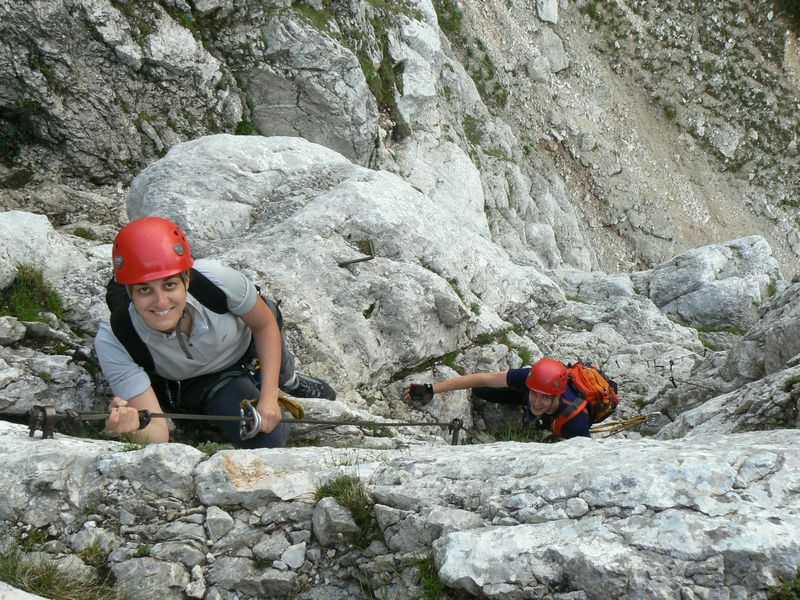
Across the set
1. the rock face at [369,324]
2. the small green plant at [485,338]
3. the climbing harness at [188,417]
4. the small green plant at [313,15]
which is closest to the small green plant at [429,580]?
the rock face at [369,324]

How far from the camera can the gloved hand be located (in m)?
9.23

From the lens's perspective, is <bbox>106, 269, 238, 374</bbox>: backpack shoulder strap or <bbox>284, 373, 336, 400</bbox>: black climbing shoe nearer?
<bbox>106, 269, 238, 374</bbox>: backpack shoulder strap

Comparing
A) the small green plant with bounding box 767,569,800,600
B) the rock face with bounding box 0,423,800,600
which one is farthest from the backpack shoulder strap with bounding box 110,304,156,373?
the small green plant with bounding box 767,569,800,600

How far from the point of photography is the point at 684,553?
368cm

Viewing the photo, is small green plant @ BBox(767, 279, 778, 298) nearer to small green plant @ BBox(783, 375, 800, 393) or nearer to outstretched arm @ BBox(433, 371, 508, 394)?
outstretched arm @ BBox(433, 371, 508, 394)

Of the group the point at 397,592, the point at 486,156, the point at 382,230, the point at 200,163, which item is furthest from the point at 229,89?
the point at 397,592

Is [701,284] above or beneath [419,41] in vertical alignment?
beneath

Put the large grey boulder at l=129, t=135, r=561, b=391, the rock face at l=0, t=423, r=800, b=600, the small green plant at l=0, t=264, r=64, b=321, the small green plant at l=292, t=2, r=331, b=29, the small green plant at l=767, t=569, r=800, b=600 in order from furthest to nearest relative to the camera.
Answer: the small green plant at l=292, t=2, r=331, b=29
the large grey boulder at l=129, t=135, r=561, b=391
the small green plant at l=0, t=264, r=64, b=321
the rock face at l=0, t=423, r=800, b=600
the small green plant at l=767, t=569, r=800, b=600

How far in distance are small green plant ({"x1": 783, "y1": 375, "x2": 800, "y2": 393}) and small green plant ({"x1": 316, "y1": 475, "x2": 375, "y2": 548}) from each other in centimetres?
483

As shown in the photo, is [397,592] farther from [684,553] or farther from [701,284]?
[701,284]

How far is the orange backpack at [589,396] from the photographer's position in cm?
891

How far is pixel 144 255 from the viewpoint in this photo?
5.38m

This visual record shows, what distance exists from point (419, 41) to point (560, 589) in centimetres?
2296

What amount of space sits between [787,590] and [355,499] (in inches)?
105
